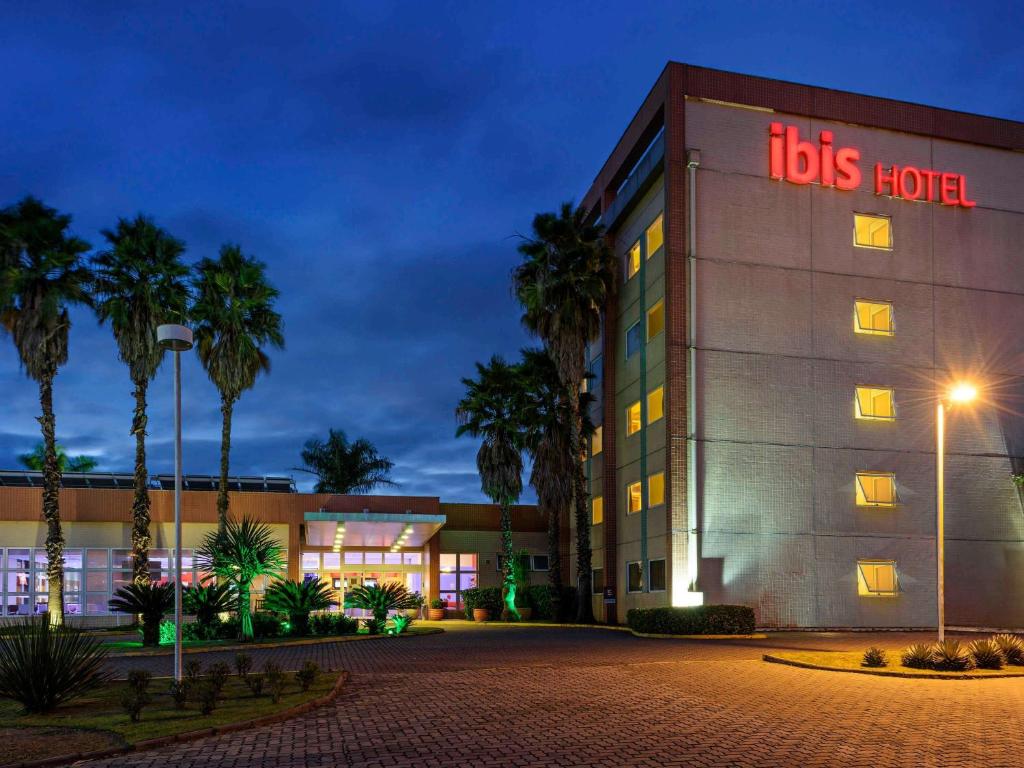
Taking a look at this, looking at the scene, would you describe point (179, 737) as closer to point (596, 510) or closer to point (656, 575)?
point (656, 575)

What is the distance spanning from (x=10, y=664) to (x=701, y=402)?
77.4 feet

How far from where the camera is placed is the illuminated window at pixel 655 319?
1403 inches

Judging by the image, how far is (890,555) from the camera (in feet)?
109

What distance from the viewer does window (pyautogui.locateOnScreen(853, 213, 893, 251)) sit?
114ft

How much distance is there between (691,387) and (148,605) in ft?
58.6

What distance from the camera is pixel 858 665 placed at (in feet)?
60.7

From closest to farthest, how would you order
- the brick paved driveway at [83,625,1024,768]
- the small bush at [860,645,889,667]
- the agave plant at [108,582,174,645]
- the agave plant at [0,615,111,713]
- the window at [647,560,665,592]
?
the brick paved driveway at [83,625,1024,768] → the agave plant at [0,615,111,713] → the small bush at [860,645,889,667] → the agave plant at [108,582,174,645] → the window at [647,560,665,592]

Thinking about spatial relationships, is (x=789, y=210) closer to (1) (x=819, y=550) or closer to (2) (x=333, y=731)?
(1) (x=819, y=550)

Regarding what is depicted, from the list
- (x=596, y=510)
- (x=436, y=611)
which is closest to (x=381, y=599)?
(x=596, y=510)

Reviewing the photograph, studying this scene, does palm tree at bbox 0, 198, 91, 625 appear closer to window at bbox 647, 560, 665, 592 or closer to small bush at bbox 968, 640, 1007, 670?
window at bbox 647, 560, 665, 592

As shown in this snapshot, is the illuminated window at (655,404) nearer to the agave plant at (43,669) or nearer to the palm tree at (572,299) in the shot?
the palm tree at (572,299)

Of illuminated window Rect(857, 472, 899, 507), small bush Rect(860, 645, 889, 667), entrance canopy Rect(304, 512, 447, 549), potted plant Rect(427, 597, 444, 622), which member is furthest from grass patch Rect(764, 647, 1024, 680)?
potted plant Rect(427, 597, 444, 622)

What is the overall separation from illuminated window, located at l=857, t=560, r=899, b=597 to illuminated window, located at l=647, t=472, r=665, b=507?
6.93 metres

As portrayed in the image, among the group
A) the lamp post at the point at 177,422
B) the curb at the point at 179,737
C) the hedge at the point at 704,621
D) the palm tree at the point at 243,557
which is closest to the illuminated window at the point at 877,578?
the hedge at the point at 704,621
